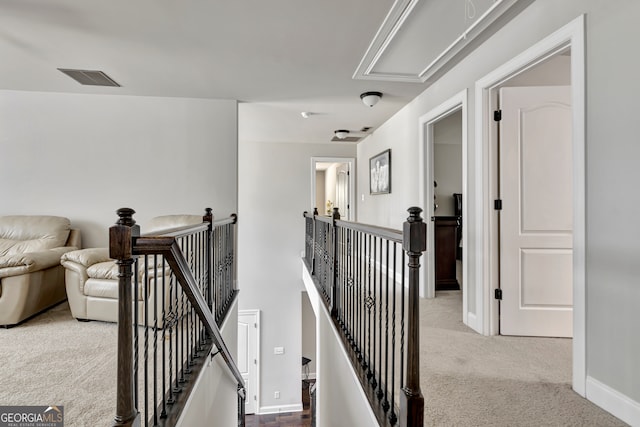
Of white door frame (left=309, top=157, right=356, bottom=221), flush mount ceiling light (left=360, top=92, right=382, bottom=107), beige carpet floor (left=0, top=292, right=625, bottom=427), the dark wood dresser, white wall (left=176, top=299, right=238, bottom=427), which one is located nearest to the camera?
beige carpet floor (left=0, top=292, right=625, bottom=427)

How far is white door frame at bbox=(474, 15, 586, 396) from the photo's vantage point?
68.2 inches

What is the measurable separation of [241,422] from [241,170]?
165 inches

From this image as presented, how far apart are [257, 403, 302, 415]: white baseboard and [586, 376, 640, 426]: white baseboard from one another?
5939 mm

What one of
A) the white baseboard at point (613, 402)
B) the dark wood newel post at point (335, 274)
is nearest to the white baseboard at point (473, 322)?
the white baseboard at point (613, 402)

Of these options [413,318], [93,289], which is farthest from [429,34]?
[93,289]

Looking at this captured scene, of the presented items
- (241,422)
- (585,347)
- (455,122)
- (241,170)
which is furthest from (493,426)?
(241,170)

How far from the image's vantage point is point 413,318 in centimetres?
130

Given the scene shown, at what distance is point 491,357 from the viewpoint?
2.18 meters

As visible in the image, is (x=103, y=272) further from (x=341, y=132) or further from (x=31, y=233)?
(x=341, y=132)

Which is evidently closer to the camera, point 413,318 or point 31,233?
point 413,318

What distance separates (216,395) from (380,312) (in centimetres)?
166

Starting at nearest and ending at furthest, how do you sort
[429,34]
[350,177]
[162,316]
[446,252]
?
[162,316], [429,34], [446,252], [350,177]

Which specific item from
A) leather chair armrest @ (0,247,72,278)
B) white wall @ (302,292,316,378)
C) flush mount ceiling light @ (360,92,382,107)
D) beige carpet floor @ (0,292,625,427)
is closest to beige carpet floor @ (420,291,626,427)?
beige carpet floor @ (0,292,625,427)

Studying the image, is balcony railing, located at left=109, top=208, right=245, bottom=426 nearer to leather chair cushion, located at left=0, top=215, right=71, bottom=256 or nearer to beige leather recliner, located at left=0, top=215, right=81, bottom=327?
beige leather recliner, located at left=0, top=215, right=81, bottom=327
